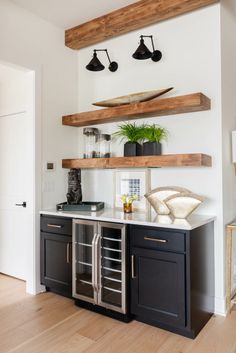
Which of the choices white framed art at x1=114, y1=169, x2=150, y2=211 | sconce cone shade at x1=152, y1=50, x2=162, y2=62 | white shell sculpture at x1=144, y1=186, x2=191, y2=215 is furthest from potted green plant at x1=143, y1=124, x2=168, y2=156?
sconce cone shade at x1=152, y1=50, x2=162, y2=62

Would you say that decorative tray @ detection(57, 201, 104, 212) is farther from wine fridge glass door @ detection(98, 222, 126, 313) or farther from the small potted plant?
wine fridge glass door @ detection(98, 222, 126, 313)

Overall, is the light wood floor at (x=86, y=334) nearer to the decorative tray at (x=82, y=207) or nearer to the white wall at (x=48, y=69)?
the decorative tray at (x=82, y=207)

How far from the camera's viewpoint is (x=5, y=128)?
3.72 m

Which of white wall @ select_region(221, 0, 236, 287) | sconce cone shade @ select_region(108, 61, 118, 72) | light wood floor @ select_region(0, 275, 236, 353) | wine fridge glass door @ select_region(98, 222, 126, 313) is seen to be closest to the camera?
light wood floor @ select_region(0, 275, 236, 353)

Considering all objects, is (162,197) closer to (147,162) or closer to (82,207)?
(147,162)

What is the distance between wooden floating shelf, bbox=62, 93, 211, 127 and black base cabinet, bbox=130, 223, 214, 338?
3.52 feet

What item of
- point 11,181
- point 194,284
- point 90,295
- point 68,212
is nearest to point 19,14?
point 11,181

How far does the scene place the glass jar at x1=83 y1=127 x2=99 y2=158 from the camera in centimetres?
337

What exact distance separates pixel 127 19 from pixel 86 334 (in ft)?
9.76

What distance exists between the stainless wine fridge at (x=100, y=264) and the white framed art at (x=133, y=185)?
62 cm

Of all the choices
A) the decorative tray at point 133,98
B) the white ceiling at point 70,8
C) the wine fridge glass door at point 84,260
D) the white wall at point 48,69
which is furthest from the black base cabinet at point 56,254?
the white ceiling at point 70,8

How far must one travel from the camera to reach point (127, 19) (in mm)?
3053

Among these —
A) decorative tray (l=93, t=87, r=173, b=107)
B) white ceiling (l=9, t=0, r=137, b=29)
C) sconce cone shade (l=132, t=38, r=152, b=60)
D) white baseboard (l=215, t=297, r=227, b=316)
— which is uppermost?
white ceiling (l=9, t=0, r=137, b=29)

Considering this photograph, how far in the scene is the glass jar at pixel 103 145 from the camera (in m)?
3.34
